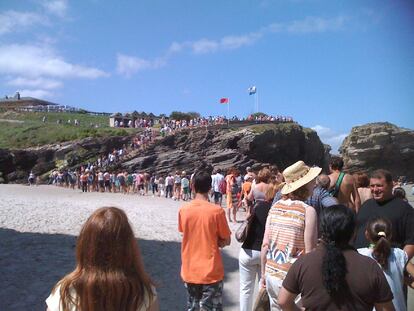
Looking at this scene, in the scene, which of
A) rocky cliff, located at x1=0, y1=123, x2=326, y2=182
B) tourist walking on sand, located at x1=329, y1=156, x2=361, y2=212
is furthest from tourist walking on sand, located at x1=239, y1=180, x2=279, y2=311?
rocky cliff, located at x1=0, y1=123, x2=326, y2=182

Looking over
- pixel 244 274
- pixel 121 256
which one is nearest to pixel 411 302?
pixel 244 274

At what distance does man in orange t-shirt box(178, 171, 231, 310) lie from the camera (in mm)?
4281

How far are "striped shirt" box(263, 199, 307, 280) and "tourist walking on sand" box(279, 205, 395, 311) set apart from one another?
0.92 m

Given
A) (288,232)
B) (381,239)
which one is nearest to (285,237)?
(288,232)

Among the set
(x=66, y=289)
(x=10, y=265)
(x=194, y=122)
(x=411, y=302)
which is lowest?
(x=10, y=265)

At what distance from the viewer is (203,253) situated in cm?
433

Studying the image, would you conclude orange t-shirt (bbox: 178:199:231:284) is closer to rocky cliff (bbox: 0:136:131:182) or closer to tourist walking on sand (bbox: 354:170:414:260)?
tourist walking on sand (bbox: 354:170:414:260)

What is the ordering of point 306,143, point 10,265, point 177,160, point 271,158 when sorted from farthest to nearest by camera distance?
point 306,143 → point 271,158 → point 177,160 → point 10,265

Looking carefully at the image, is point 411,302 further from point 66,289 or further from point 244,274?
point 66,289

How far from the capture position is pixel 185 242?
4.46 meters

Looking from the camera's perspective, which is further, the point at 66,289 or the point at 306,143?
the point at 306,143

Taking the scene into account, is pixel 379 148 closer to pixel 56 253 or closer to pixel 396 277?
pixel 56 253

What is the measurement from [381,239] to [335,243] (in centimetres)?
77

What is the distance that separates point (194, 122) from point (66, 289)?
46.4m
